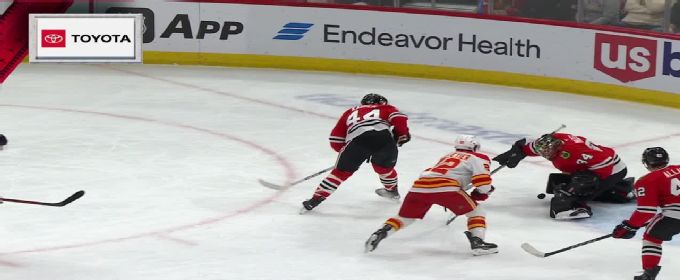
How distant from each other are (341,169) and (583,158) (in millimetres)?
1639

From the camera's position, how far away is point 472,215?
8008mm

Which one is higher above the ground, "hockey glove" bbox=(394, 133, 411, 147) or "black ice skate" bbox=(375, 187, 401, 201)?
"hockey glove" bbox=(394, 133, 411, 147)

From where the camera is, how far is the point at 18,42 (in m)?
8.66

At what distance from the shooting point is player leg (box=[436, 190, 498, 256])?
7.95 metres

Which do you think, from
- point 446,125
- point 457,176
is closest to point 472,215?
point 457,176

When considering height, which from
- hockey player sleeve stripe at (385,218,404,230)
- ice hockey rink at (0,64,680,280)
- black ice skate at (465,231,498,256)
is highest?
hockey player sleeve stripe at (385,218,404,230)

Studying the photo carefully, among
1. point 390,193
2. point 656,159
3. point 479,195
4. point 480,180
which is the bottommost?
point 390,193

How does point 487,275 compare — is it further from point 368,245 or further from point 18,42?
point 18,42

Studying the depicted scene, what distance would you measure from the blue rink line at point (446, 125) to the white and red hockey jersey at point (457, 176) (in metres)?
3.79

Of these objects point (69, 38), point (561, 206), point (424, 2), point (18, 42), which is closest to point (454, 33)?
point (424, 2)

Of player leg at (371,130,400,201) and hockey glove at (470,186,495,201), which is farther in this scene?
player leg at (371,130,400,201)

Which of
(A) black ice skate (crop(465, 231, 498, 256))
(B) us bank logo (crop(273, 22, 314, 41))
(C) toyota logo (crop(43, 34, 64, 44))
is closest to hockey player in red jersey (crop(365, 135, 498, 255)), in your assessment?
(A) black ice skate (crop(465, 231, 498, 256))

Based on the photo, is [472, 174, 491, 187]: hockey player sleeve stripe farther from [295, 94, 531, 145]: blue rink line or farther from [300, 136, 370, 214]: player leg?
[295, 94, 531, 145]: blue rink line

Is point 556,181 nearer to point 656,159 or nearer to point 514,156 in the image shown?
point 514,156
